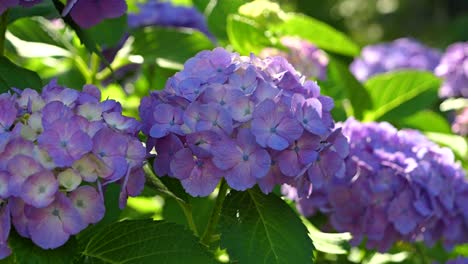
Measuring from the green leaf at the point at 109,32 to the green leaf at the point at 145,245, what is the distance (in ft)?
2.24

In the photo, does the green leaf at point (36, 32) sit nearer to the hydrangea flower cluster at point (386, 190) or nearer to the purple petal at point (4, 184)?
the hydrangea flower cluster at point (386, 190)

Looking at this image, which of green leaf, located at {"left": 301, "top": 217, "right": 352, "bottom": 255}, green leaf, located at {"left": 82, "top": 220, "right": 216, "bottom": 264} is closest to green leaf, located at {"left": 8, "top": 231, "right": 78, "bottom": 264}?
green leaf, located at {"left": 82, "top": 220, "right": 216, "bottom": 264}

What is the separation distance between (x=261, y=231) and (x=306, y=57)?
94 centimetres

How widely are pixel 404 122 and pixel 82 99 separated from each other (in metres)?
1.21

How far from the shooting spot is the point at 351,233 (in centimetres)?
155

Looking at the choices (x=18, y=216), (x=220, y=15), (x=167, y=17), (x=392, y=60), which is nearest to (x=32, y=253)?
(x=18, y=216)

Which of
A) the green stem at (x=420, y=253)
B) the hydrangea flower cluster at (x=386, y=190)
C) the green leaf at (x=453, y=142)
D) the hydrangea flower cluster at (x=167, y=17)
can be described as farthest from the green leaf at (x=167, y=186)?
the hydrangea flower cluster at (x=167, y=17)

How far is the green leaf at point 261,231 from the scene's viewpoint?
3.54 feet

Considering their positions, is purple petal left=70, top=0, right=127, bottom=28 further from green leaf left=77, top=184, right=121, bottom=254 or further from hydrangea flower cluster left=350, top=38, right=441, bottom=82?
hydrangea flower cluster left=350, top=38, right=441, bottom=82

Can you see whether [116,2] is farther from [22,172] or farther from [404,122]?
[404,122]

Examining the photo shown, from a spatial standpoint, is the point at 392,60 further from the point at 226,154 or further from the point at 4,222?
the point at 4,222

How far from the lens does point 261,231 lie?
1111mm

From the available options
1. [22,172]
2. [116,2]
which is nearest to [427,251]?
[116,2]

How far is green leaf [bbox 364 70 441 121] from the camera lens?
1864 millimetres
